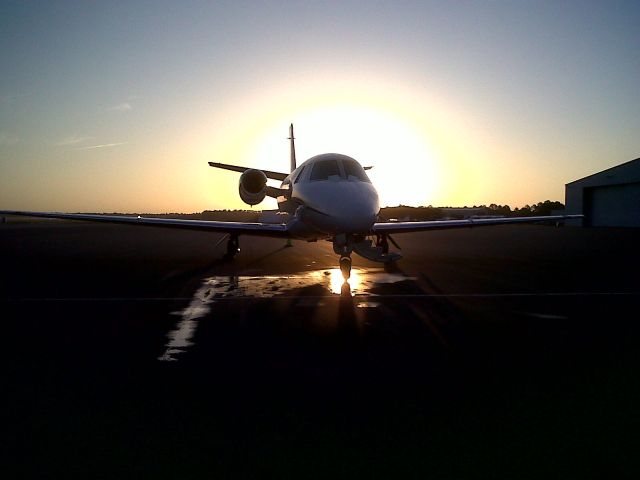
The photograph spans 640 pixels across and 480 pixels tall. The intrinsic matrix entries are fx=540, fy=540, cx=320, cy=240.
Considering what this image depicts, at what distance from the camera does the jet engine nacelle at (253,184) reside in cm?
1903

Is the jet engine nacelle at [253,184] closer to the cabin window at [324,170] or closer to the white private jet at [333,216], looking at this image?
the white private jet at [333,216]

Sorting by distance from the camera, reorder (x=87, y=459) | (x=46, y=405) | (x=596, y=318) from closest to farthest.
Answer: (x=87, y=459) → (x=46, y=405) → (x=596, y=318)

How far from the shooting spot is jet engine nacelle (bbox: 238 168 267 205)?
19031 mm

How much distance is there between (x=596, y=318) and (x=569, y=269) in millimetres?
8176

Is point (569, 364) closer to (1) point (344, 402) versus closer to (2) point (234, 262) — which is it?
(1) point (344, 402)

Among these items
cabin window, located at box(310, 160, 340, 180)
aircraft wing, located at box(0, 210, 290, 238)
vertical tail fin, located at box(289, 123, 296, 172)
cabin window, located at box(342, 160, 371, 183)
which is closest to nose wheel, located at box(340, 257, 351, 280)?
cabin window, located at box(342, 160, 371, 183)

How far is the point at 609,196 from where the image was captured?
168ft

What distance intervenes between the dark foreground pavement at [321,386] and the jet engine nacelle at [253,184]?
30.5 ft

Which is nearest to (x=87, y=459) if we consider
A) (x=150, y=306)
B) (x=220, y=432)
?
(x=220, y=432)

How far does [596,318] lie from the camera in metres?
8.01

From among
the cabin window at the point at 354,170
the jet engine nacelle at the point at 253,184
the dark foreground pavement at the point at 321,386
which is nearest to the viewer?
the dark foreground pavement at the point at 321,386

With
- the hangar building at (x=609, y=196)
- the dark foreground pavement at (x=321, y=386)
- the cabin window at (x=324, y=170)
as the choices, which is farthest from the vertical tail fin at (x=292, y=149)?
the hangar building at (x=609, y=196)

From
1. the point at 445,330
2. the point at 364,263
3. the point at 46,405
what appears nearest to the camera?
the point at 46,405

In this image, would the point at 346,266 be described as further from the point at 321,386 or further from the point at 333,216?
the point at 321,386
